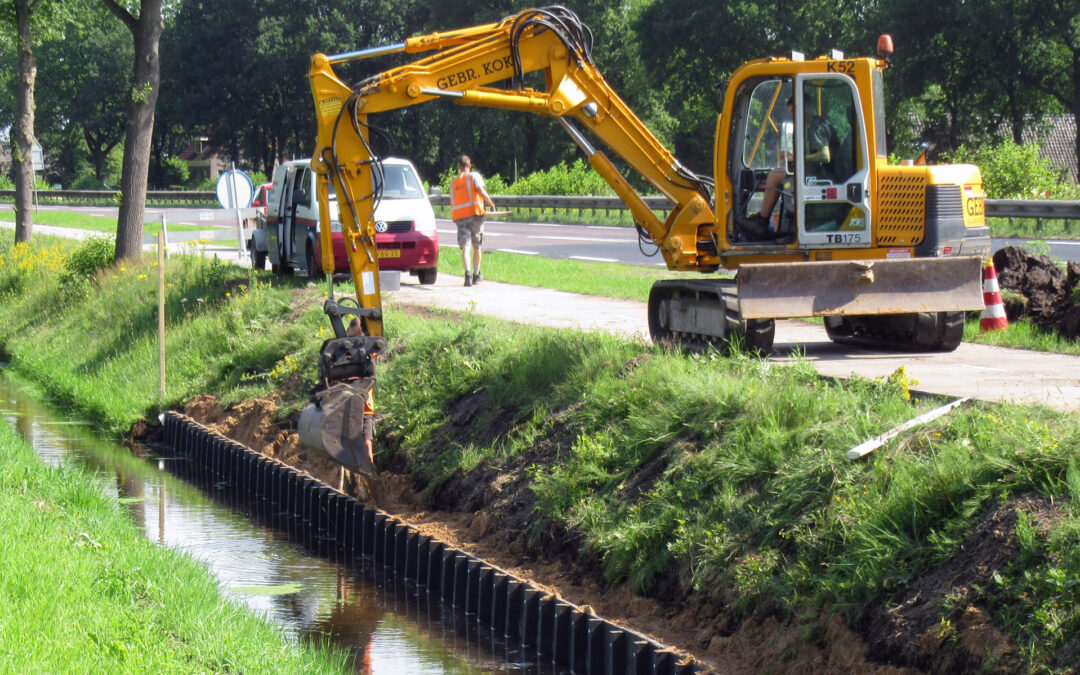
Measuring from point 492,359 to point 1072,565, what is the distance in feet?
A: 23.9

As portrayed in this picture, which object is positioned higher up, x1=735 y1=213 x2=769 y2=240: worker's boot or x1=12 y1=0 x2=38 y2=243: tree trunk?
x1=12 y1=0 x2=38 y2=243: tree trunk

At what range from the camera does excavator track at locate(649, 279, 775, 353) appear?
36.4 ft

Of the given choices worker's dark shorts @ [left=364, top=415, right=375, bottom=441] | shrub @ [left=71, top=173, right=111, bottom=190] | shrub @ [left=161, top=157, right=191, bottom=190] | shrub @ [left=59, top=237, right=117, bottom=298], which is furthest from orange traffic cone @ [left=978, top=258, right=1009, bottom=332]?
shrub @ [left=71, top=173, right=111, bottom=190]

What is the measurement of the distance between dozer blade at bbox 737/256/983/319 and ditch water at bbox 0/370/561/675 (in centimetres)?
385

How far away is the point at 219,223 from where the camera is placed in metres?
43.8

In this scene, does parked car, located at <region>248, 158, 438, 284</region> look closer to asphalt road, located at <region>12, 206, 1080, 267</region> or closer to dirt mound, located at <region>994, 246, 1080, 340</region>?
asphalt road, located at <region>12, 206, 1080, 267</region>

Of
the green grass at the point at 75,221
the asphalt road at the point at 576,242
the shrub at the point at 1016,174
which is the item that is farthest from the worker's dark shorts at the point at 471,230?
the green grass at the point at 75,221

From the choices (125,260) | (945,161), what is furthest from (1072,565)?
(945,161)

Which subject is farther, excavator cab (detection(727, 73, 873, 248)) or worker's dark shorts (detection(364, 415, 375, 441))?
excavator cab (detection(727, 73, 873, 248))

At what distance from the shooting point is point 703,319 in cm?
1151

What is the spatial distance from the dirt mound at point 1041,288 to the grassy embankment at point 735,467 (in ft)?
16.1

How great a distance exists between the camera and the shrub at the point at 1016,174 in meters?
27.4

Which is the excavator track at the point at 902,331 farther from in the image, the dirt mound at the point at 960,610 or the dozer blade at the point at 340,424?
the dirt mound at the point at 960,610

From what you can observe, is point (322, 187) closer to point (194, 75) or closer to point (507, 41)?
point (507, 41)
